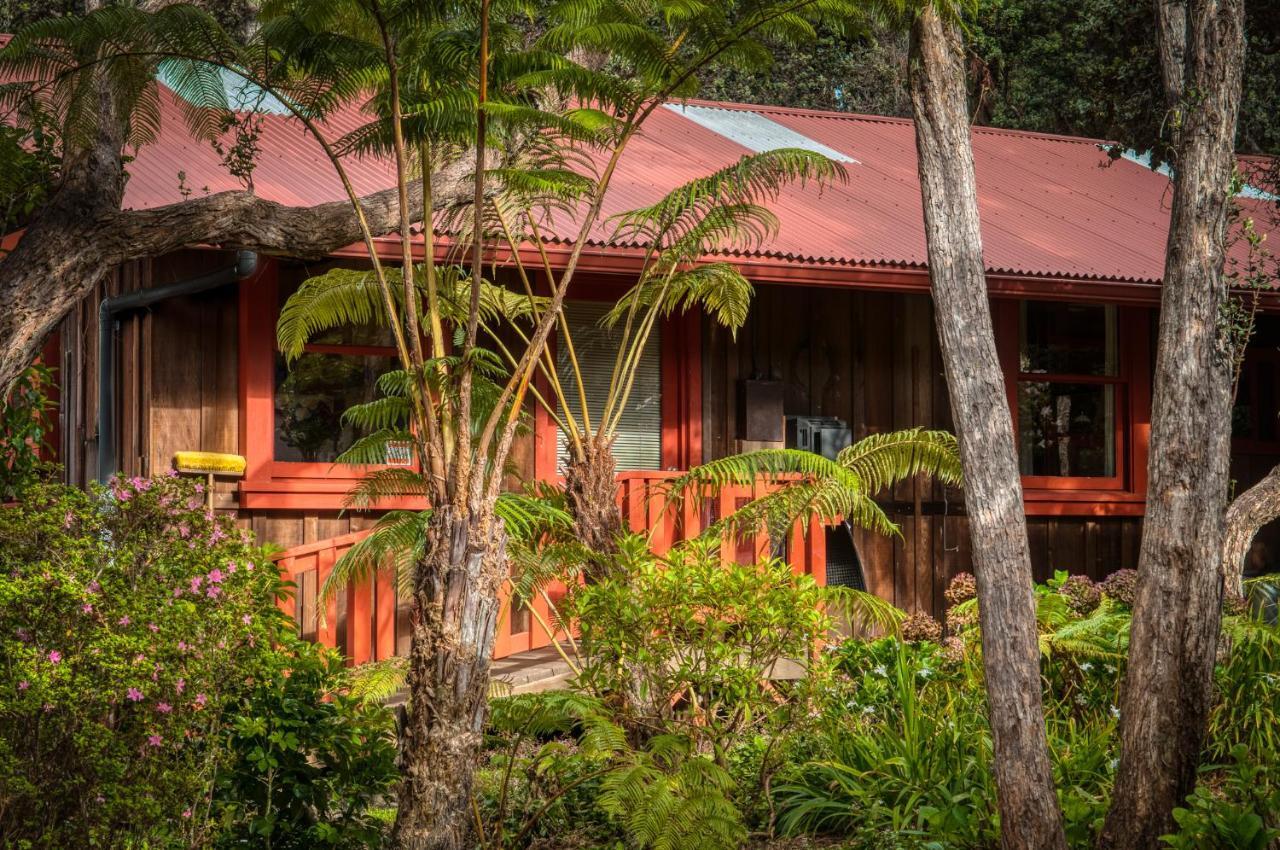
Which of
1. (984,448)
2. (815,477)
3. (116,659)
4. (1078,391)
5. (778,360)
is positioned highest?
(778,360)

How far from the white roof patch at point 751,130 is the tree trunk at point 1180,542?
734cm

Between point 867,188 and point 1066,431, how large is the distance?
269cm

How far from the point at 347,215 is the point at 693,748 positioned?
3.47 m

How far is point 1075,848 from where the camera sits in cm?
625

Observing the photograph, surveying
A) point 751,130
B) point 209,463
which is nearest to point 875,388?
point 751,130

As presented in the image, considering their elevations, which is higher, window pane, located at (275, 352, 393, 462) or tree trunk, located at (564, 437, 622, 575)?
window pane, located at (275, 352, 393, 462)

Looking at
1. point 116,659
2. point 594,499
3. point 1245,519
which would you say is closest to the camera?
point 116,659

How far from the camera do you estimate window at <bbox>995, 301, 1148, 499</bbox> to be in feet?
42.6

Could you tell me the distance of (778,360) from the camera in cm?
1207

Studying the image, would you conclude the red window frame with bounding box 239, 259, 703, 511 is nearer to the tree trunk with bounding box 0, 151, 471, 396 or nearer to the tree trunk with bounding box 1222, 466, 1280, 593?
the tree trunk with bounding box 0, 151, 471, 396

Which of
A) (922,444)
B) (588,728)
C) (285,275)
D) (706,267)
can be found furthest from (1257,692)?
(285,275)

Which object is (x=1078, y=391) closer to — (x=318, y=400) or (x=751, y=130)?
(x=751, y=130)

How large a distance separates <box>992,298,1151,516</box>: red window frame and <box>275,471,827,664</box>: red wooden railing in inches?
118

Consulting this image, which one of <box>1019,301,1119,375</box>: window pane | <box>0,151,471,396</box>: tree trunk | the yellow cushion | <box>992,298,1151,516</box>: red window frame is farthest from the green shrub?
<box>1019,301,1119,375</box>: window pane
